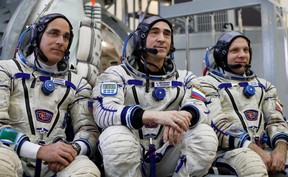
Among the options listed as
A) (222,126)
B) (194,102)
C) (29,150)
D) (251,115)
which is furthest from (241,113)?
(29,150)

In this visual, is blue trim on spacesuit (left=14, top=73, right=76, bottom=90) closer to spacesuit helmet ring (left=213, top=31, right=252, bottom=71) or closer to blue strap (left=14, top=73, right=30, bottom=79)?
blue strap (left=14, top=73, right=30, bottom=79)

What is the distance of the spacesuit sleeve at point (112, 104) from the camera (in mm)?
1519

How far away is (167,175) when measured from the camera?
1.68 metres

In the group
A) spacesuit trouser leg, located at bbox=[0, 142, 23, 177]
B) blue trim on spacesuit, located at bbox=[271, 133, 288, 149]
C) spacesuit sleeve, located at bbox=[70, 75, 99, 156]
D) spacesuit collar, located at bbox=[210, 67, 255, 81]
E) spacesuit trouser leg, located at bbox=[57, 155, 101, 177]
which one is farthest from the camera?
spacesuit collar, located at bbox=[210, 67, 255, 81]

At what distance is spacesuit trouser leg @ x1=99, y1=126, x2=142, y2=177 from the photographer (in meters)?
1.43

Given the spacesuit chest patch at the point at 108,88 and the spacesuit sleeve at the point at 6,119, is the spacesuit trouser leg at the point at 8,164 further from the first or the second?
the spacesuit chest patch at the point at 108,88

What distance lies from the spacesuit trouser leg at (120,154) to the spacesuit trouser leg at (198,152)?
0.21m

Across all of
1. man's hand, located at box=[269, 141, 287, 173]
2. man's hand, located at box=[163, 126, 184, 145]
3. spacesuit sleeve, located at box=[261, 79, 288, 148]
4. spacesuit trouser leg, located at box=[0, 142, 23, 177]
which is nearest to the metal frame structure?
spacesuit sleeve, located at box=[261, 79, 288, 148]

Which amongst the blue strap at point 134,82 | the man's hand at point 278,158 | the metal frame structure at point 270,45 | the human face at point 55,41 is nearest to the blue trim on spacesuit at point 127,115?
the blue strap at point 134,82

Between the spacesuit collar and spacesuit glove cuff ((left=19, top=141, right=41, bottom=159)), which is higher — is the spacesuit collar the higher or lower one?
the higher one

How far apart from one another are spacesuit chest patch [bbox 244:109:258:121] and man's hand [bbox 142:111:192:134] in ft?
1.96

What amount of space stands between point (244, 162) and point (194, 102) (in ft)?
1.15

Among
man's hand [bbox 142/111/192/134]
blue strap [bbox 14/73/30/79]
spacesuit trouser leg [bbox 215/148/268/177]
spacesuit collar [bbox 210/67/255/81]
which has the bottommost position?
spacesuit trouser leg [bbox 215/148/268/177]

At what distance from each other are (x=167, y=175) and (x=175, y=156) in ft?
0.36
